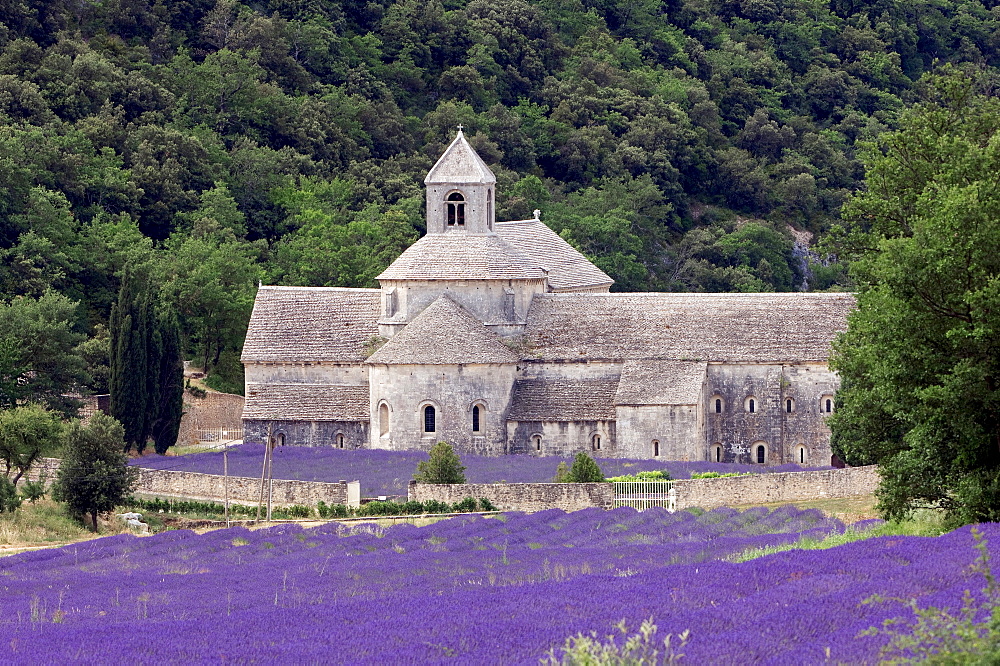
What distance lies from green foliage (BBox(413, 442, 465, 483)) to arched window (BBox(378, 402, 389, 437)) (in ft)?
35.2

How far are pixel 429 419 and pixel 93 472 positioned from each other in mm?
17164

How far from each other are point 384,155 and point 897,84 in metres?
50.7

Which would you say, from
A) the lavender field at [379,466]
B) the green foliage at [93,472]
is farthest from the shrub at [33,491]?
the lavender field at [379,466]

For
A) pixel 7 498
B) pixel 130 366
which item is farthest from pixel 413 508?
pixel 130 366

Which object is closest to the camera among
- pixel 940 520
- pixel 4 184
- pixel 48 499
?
pixel 940 520

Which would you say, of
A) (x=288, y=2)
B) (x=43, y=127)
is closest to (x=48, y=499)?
(x=43, y=127)

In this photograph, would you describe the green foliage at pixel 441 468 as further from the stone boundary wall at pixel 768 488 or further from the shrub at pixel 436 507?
the stone boundary wall at pixel 768 488

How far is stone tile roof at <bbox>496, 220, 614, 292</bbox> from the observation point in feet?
260

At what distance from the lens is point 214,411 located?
80438mm

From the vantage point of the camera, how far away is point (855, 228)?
52.8m

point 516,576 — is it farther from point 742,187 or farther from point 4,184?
point 742,187

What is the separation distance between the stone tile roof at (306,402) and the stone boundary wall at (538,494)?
1543 cm

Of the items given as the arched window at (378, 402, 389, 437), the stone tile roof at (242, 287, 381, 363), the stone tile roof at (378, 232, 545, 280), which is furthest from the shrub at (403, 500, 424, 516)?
the stone tile roof at (378, 232, 545, 280)

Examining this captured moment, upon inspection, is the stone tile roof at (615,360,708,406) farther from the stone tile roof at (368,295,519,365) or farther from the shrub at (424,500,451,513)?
the shrub at (424,500,451,513)
